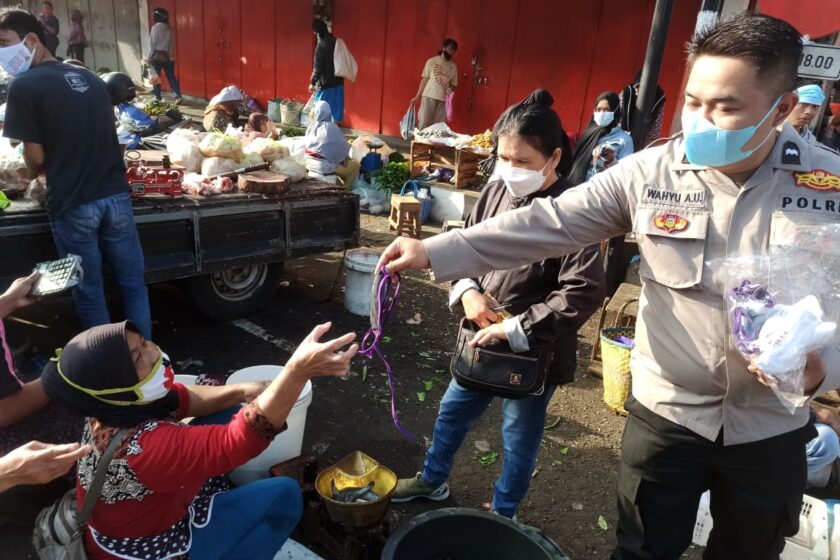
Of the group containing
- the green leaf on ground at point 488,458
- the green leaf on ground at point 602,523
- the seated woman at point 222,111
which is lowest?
the green leaf on ground at point 602,523

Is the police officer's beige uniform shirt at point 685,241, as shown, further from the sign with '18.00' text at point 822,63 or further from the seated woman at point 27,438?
the sign with '18.00' text at point 822,63

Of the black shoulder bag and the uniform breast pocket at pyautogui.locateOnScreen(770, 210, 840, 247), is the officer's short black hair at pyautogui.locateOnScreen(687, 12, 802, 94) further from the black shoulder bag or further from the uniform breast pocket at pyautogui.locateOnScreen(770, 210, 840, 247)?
the black shoulder bag

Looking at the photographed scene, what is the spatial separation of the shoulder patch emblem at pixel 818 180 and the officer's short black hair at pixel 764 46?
0.25 m

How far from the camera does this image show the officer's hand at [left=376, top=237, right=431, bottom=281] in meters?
1.90

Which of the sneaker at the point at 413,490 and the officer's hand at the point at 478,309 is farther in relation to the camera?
the sneaker at the point at 413,490

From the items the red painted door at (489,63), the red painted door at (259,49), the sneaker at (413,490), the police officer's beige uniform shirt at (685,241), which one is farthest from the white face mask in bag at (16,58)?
the red painted door at (259,49)

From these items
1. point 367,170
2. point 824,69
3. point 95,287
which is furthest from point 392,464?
point 367,170

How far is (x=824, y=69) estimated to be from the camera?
385 centimetres

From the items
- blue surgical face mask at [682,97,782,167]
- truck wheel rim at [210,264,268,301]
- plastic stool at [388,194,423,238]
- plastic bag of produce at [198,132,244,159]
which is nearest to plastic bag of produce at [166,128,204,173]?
plastic bag of produce at [198,132,244,159]

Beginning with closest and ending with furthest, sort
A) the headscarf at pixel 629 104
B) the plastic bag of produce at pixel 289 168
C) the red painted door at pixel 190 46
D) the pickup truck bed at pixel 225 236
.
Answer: the pickup truck bed at pixel 225 236
the plastic bag of produce at pixel 289 168
the headscarf at pixel 629 104
the red painted door at pixel 190 46

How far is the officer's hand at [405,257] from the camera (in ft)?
6.22

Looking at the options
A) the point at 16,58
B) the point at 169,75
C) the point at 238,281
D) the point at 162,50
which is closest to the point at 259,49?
the point at 162,50

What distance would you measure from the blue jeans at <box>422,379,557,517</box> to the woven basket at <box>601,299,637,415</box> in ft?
4.91

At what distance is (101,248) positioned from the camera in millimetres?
3986
